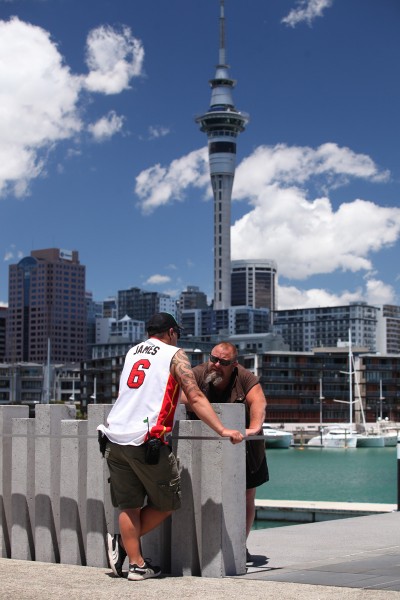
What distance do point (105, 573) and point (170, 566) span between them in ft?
1.69

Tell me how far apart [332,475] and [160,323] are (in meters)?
73.0

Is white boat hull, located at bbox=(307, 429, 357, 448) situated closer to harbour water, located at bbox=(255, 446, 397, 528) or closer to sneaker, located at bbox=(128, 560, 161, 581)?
harbour water, located at bbox=(255, 446, 397, 528)

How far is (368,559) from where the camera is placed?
8.79 m

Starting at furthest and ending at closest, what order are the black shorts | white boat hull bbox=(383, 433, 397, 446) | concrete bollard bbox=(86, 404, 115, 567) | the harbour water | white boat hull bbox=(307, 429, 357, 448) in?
white boat hull bbox=(383, 433, 397, 446) < white boat hull bbox=(307, 429, 357, 448) < the harbour water < the black shorts < concrete bollard bbox=(86, 404, 115, 567)

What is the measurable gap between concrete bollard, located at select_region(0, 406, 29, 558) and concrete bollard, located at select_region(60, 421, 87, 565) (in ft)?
2.59

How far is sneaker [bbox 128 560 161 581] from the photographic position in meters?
7.69

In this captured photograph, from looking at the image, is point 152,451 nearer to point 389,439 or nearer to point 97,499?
point 97,499

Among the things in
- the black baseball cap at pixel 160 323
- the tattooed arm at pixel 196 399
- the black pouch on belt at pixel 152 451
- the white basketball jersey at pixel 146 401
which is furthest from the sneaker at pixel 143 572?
the black baseball cap at pixel 160 323

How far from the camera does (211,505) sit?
25.8 feet

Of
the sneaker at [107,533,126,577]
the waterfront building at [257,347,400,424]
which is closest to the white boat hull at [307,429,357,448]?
the waterfront building at [257,347,400,424]

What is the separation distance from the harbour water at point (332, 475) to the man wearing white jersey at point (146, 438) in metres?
43.4

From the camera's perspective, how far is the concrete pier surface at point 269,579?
6.93 metres

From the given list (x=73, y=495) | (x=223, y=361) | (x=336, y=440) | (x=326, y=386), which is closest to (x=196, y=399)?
(x=223, y=361)

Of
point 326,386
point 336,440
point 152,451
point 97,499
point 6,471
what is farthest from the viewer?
point 326,386
